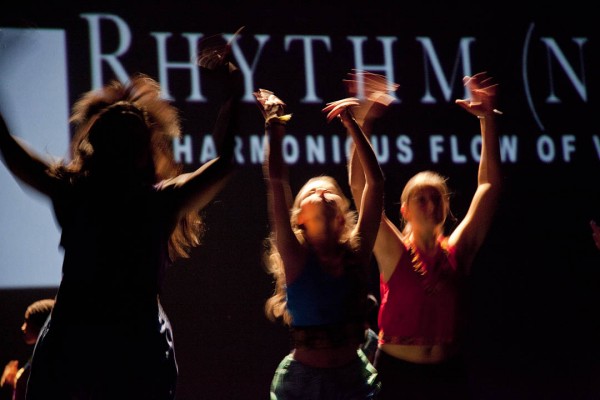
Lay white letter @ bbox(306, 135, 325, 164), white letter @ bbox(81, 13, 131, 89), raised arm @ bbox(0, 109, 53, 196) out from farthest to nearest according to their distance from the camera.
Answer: white letter @ bbox(306, 135, 325, 164) → white letter @ bbox(81, 13, 131, 89) → raised arm @ bbox(0, 109, 53, 196)

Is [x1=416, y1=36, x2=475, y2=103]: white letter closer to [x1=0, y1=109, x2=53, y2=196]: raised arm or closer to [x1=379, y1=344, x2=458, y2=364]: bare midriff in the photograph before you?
[x1=379, y1=344, x2=458, y2=364]: bare midriff

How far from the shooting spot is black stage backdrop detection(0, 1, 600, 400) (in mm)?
4418

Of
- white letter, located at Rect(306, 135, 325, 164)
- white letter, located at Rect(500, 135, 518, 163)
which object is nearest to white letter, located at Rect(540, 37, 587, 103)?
white letter, located at Rect(500, 135, 518, 163)

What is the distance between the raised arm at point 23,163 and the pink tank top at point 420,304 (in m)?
1.55

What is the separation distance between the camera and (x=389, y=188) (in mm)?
4676

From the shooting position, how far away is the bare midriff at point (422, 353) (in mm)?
2842

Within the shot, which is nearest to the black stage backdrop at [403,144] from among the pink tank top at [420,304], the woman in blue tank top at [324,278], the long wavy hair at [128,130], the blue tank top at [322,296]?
the pink tank top at [420,304]

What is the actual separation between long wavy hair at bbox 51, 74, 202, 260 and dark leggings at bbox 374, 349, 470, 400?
1.20 meters

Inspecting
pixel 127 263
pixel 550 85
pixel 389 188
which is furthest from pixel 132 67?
pixel 127 263

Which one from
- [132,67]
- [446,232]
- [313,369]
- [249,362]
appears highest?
[132,67]

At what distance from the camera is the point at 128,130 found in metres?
1.77

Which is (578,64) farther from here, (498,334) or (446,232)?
(498,334)

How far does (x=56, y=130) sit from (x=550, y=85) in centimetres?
290

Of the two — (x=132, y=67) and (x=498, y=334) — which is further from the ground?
(x=132, y=67)
